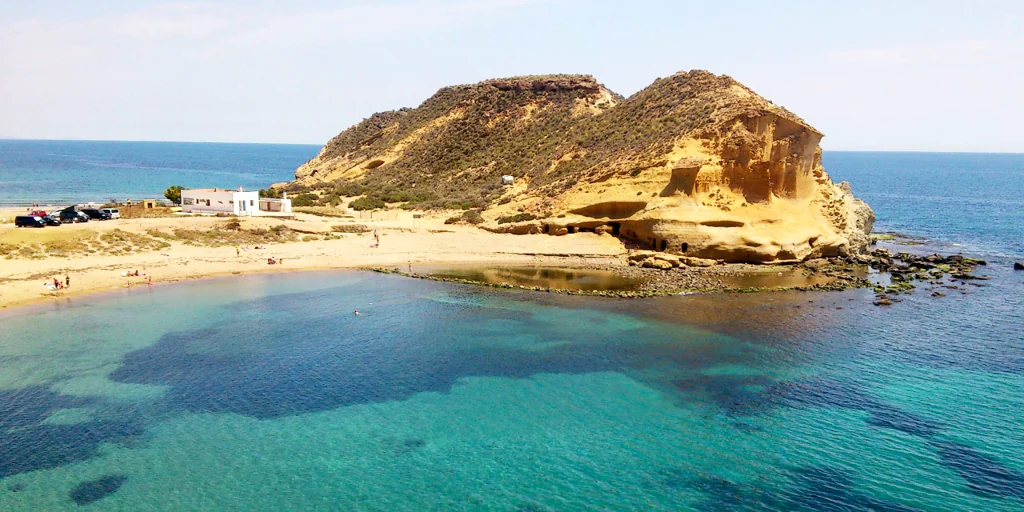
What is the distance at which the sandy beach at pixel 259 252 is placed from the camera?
40.8m

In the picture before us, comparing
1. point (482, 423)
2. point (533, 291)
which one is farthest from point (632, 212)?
point (482, 423)

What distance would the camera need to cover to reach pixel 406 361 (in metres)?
29.3

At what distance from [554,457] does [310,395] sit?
32.6 feet

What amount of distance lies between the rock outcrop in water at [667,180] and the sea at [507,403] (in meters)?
10.5

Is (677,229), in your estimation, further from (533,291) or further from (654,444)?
(654,444)

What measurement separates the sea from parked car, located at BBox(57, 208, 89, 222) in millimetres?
17855

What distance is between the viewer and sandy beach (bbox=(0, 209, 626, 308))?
40781 mm

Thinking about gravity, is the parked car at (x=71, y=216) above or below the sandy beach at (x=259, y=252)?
above

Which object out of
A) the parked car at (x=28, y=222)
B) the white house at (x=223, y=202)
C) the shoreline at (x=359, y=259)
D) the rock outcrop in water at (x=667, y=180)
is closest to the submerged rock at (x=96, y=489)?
the shoreline at (x=359, y=259)

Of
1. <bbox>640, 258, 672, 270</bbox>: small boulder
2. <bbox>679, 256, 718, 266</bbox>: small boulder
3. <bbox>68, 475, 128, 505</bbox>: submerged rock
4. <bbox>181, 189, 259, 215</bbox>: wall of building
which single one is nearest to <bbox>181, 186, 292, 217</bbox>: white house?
<bbox>181, 189, 259, 215</bbox>: wall of building

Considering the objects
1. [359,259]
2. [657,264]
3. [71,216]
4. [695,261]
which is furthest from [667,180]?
[71,216]

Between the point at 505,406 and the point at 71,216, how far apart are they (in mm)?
44745

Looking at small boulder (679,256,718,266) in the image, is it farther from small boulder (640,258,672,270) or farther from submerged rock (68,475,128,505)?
submerged rock (68,475,128,505)

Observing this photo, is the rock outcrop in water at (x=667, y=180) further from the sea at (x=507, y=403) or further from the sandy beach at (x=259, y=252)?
the sea at (x=507, y=403)
